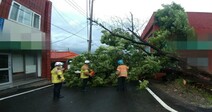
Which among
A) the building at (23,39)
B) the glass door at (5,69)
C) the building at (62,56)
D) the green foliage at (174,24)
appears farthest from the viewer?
the building at (62,56)

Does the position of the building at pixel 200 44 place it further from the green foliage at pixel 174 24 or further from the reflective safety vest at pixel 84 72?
the reflective safety vest at pixel 84 72

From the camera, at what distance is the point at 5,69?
16266 mm

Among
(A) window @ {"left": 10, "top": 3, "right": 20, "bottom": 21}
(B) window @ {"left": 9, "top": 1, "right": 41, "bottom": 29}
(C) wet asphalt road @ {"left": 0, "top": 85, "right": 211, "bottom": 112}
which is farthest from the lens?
(B) window @ {"left": 9, "top": 1, "right": 41, "bottom": 29}

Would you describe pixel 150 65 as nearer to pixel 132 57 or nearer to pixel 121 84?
pixel 132 57

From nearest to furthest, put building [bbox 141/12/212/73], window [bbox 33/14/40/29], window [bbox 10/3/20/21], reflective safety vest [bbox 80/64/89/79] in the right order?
reflective safety vest [bbox 80/64/89/79], building [bbox 141/12/212/73], window [bbox 10/3/20/21], window [bbox 33/14/40/29]

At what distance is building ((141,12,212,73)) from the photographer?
16.5m

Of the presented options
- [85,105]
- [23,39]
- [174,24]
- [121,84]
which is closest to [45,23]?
[23,39]

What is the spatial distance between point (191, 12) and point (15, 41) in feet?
39.4

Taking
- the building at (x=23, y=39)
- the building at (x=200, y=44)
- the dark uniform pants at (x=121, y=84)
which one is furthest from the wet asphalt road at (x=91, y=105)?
the building at (x=200, y=44)

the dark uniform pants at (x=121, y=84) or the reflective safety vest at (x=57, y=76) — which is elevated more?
the reflective safety vest at (x=57, y=76)

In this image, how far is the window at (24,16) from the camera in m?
17.2

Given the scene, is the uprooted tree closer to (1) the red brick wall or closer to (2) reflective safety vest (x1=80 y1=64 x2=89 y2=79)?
(2) reflective safety vest (x1=80 y1=64 x2=89 y2=79)

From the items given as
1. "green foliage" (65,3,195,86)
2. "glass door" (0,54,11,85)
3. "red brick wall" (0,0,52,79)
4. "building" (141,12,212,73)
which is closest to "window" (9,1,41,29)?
"red brick wall" (0,0,52,79)

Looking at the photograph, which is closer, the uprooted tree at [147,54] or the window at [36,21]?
the uprooted tree at [147,54]
